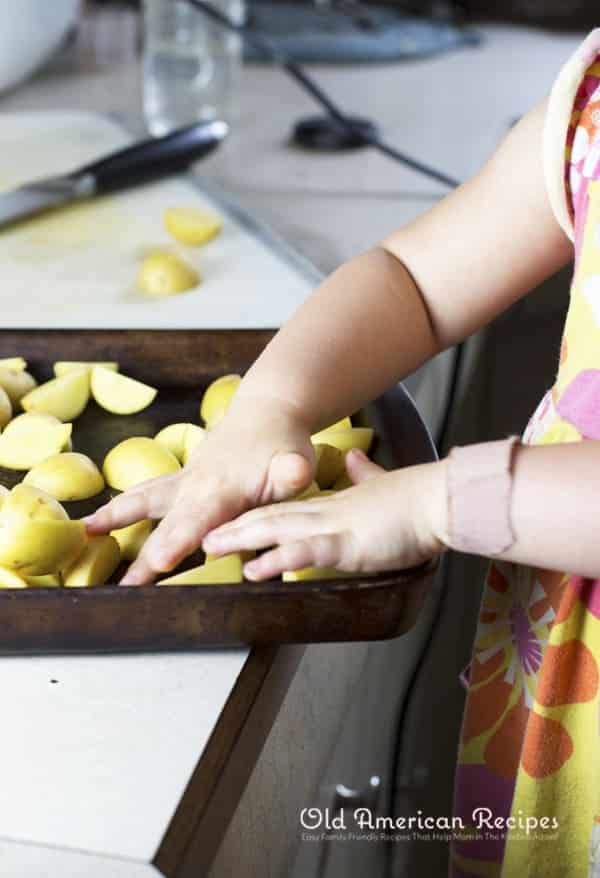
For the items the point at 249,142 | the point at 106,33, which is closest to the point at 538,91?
the point at 249,142

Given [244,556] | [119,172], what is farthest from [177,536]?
[119,172]

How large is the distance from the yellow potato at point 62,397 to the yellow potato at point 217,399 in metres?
0.07

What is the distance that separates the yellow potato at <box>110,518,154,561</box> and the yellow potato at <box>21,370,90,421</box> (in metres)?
0.13

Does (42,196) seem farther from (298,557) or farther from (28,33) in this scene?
(298,557)

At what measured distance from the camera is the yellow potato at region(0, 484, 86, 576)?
0.54 meters

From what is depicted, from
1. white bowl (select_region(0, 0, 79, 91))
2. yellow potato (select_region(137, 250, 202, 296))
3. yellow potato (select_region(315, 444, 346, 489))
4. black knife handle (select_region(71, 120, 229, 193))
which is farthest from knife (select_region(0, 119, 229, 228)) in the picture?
yellow potato (select_region(315, 444, 346, 489))

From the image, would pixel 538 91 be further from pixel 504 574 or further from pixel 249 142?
pixel 504 574

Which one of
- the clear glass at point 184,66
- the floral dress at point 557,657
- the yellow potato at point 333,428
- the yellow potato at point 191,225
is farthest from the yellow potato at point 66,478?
the clear glass at point 184,66

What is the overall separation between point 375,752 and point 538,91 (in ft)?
2.74

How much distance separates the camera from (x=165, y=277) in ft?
3.03

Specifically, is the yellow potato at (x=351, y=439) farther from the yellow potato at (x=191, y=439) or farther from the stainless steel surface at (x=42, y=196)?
the stainless steel surface at (x=42, y=196)

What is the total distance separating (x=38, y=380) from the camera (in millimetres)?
743

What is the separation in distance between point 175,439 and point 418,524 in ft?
0.61

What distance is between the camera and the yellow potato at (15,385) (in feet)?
2.36
